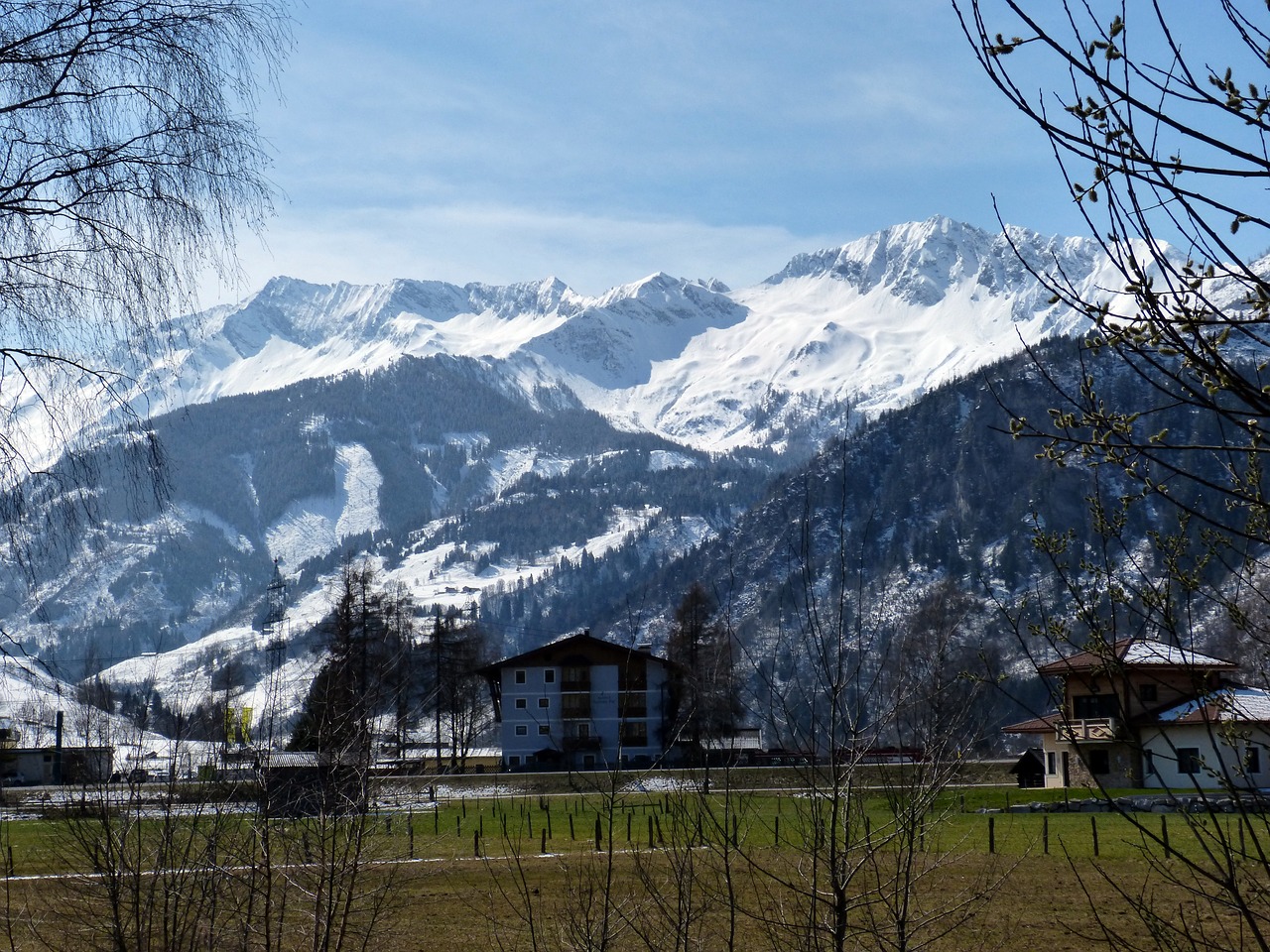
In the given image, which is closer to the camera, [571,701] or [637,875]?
[637,875]

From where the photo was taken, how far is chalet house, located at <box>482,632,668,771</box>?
2768 inches

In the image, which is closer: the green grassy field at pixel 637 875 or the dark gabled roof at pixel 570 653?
the green grassy field at pixel 637 875

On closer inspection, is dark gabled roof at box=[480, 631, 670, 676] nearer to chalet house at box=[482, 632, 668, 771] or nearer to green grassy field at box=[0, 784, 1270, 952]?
chalet house at box=[482, 632, 668, 771]

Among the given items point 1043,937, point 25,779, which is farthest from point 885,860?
point 25,779

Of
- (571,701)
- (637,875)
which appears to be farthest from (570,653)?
(637,875)

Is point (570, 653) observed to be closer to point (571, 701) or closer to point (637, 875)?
point (571, 701)

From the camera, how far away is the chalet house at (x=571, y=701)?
70.3 meters

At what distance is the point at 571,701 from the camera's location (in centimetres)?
7225

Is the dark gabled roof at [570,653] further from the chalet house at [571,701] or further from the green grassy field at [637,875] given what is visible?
the green grassy field at [637,875]

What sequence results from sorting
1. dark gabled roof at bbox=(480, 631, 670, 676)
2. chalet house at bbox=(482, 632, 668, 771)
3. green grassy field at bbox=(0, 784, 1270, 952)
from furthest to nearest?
dark gabled roof at bbox=(480, 631, 670, 676) < chalet house at bbox=(482, 632, 668, 771) < green grassy field at bbox=(0, 784, 1270, 952)

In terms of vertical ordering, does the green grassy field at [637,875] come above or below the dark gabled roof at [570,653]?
below

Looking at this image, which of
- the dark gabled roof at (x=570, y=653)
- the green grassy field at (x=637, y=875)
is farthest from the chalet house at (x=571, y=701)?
the green grassy field at (x=637, y=875)

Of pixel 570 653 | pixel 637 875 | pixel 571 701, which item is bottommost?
pixel 571 701

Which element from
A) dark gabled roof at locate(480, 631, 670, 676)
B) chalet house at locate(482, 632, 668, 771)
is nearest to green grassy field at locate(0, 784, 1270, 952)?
chalet house at locate(482, 632, 668, 771)
